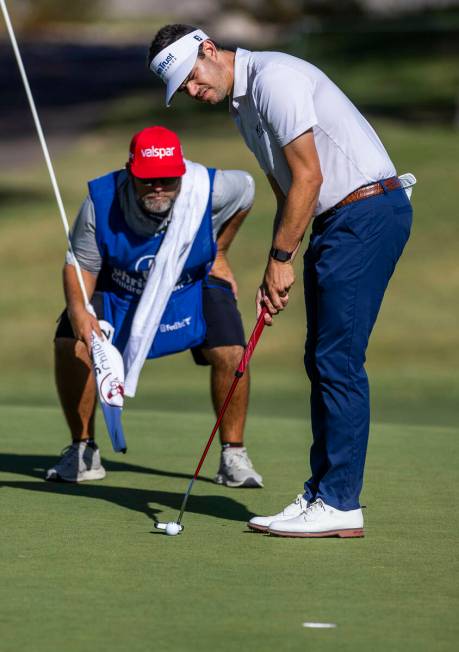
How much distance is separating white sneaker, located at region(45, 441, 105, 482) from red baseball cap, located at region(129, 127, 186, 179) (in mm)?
1479

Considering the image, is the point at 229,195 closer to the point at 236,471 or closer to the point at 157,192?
the point at 157,192

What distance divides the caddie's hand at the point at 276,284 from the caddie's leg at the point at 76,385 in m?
1.83

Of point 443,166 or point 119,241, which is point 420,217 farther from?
point 119,241

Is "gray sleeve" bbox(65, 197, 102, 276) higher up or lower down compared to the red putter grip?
higher up

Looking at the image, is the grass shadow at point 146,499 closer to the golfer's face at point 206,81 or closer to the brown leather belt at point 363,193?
the brown leather belt at point 363,193

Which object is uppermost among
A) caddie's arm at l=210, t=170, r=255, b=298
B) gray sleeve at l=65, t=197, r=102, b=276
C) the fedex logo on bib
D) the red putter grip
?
caddie's arm at l=210, t=170, r=255, b=298

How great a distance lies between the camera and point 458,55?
109 ft

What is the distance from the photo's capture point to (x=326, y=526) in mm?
5922

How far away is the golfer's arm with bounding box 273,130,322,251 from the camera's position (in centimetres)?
566

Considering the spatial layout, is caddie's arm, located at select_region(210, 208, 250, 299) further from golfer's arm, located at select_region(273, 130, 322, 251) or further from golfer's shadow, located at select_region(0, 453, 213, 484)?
golfer's arm, located at select_region(273, 130, 322, 251)

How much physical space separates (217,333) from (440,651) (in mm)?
3547

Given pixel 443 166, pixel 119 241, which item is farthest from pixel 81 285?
pixel 443 166

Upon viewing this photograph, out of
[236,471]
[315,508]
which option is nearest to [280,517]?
[315,508]

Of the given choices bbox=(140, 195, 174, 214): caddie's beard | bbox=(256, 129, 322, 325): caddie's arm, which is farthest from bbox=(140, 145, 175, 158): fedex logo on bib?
bbox=(256, 129, 322, 325): caddie's arm
